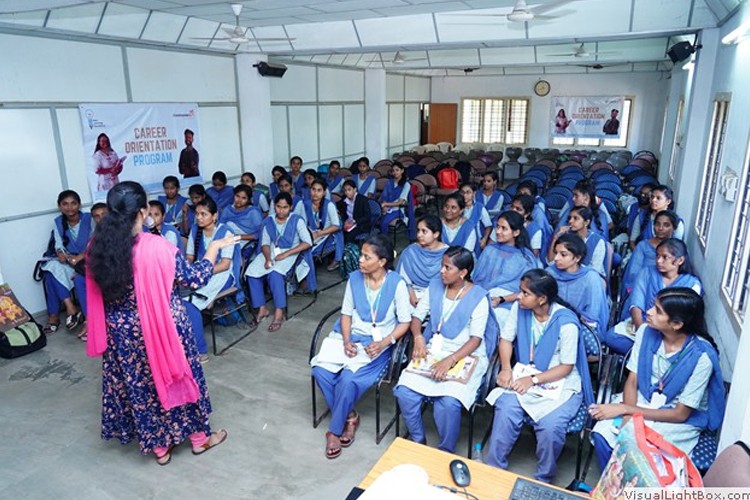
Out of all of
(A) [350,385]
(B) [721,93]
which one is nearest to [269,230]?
(A) [350,385]

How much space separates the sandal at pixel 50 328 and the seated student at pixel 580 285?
450 centimetres

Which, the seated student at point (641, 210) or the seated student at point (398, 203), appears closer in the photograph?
the seated student at point (641, 210)

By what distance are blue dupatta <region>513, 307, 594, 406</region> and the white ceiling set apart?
2829 mm

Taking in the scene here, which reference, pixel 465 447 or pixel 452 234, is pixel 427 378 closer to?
pixel 465 447

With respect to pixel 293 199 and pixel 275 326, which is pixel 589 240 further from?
pixel 293 199

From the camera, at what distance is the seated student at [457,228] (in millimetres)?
4758

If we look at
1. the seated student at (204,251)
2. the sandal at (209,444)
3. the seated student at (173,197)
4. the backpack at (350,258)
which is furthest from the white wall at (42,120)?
the sandal at (209,444)

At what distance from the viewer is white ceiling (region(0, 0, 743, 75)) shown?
4.88 m

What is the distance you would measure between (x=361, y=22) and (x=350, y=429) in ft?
16.1

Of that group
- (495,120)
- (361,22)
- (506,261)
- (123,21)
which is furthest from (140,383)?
(495,120)

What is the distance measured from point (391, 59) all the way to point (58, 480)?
29.7 feet

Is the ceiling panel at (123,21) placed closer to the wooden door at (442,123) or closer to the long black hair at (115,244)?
the long black hair at (115,244)

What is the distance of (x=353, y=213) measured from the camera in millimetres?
6613

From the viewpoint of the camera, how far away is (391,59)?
1023 centimetres
